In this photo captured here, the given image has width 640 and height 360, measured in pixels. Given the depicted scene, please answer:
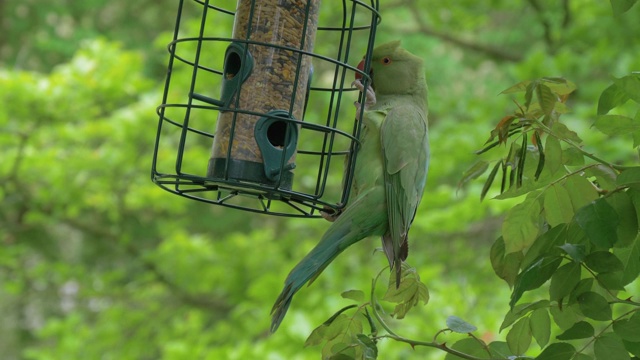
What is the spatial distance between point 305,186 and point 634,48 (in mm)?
3700

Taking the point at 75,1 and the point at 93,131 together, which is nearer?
the point at 93,131

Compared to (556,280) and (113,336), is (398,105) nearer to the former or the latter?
(556,280)

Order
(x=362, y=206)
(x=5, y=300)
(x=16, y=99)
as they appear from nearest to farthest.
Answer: (x=362, y=206)
(x=16, y=99)
(x=5, y=300)

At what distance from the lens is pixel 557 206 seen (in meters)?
1.96

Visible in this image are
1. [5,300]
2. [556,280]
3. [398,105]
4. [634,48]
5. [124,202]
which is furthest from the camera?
[5,300]

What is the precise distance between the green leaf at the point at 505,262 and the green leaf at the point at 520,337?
12cm

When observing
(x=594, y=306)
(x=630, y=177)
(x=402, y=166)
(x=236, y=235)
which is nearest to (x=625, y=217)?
(x=630, y=177)

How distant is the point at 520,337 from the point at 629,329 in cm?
37

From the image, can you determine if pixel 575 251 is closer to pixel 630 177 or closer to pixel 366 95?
pixel 630 177

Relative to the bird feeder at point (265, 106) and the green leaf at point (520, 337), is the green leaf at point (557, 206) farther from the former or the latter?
the bird feeder at point (265, 106)

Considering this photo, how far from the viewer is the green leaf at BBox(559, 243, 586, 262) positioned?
5.49 feet

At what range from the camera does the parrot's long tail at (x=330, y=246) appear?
8.64 feet

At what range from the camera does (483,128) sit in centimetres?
704

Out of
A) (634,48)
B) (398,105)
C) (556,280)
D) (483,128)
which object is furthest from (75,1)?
(556,280)
